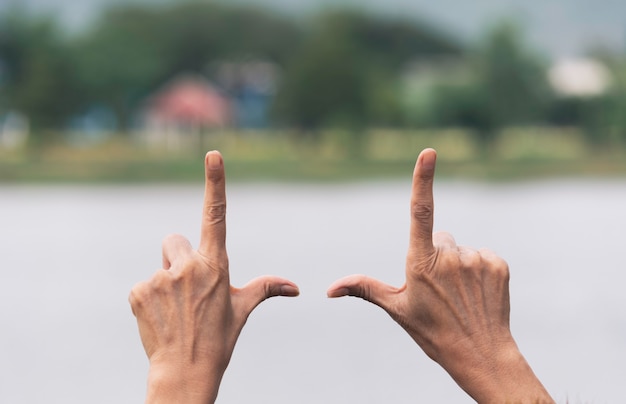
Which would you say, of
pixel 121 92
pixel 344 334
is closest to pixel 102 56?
pixel 121 92

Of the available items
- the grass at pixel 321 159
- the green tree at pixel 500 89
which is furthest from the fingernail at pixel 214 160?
the green tree at pixel 500 89

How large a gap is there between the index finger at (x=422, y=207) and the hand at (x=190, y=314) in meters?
0.40

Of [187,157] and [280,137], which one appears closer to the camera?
[187,157]

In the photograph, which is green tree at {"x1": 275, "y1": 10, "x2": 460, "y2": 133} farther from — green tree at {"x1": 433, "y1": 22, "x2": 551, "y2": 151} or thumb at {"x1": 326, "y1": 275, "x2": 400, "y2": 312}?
thumb at {"x1": 326, "y1": 275, "x2": 400, "y2": 312}

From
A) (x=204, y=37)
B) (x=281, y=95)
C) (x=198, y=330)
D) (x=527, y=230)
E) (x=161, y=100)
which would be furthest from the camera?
(x=204, y=37)

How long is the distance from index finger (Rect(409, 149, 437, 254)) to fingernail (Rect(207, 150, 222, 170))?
41 centimetres

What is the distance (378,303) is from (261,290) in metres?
0.26

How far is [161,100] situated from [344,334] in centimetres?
5748

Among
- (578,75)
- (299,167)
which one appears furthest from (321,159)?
(578,75)

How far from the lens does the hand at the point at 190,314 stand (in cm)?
229

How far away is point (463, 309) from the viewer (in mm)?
2430

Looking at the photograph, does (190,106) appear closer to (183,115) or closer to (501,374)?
(183,115)

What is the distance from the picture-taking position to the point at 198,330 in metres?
2.30

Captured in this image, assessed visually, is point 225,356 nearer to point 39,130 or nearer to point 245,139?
point 39,130
